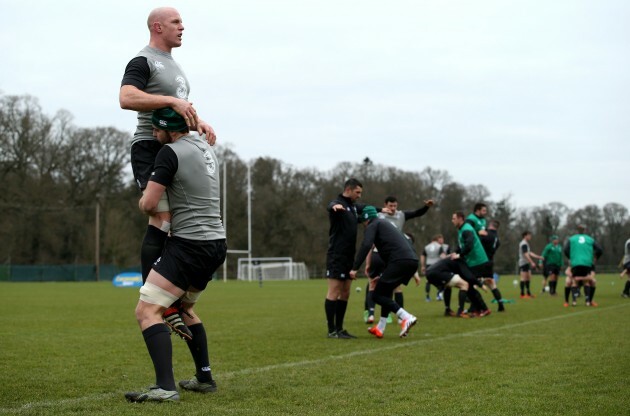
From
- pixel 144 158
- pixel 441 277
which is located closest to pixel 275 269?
pixel 441 277

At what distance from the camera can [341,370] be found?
7039 millimetres

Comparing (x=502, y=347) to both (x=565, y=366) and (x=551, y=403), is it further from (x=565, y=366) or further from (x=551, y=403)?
(x=551, y=403)

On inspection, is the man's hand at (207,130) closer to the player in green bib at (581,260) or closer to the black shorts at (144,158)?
the black shorts at (144,158)

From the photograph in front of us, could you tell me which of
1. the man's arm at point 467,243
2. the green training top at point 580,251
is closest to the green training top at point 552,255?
the green training top at point 580,251

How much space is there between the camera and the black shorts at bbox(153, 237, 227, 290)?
5371mm

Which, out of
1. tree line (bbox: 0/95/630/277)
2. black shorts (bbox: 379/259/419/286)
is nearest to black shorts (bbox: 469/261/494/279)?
black shorts (bbox: 379/259/419/286)

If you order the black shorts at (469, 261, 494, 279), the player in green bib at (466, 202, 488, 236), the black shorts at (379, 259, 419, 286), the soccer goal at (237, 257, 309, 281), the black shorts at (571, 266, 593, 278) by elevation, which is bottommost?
the soccer goal at (237, 257, 309, 281)

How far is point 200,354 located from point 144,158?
1.49 m

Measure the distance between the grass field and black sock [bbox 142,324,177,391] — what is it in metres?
0.21

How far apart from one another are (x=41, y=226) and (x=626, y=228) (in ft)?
191

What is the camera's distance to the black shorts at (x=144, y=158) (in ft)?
19.0

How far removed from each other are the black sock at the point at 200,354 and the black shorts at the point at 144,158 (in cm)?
114

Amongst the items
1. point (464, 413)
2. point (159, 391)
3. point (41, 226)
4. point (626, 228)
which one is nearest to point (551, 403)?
point (464, 413)

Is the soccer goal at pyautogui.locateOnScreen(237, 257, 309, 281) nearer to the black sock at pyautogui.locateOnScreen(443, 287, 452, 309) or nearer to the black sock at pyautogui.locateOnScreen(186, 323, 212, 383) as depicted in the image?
the black sock at pyautogui.locateOnScreen(443, 287, 452, 309)
